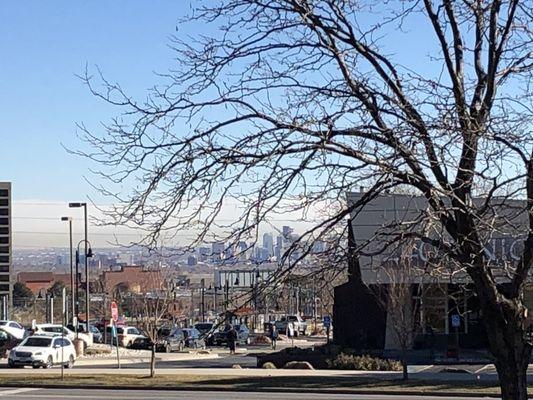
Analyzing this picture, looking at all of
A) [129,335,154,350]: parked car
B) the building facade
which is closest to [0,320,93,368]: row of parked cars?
the building facade

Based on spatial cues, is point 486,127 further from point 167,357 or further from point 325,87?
point 167,357

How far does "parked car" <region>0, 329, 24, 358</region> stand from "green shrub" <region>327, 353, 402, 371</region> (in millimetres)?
17410

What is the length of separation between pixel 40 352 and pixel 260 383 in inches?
560

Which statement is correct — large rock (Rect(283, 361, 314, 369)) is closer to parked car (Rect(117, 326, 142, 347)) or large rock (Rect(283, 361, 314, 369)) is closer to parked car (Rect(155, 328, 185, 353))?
parked car (Rect(155, 328, 185, 353))

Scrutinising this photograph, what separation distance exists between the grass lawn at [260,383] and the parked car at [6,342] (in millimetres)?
15824

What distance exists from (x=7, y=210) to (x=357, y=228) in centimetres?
5323

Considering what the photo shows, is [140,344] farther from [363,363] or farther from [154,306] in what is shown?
[363,363]

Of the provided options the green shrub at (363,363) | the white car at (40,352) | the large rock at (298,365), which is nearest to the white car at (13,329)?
the white car at (40,352)

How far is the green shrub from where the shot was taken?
1448 inches

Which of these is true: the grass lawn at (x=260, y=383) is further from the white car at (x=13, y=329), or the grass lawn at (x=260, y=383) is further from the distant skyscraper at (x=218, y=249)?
the white car at (x=13, y=329)

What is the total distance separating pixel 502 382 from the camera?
8.16 metres

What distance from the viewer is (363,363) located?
36969 mm

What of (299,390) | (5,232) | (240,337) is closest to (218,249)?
(299,390)

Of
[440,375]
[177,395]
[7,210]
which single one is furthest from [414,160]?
[7,210]
